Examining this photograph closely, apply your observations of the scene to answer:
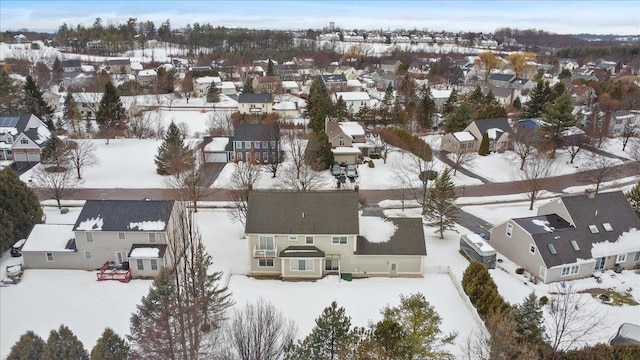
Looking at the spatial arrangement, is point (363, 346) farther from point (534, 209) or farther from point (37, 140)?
point (37, 140)

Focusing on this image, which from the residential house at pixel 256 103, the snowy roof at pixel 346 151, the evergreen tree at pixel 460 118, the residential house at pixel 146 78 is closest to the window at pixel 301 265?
the snowy roof at pixel 346 151

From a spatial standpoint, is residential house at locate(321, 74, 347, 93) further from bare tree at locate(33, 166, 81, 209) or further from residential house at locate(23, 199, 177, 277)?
residential house at locate(23, 199, 177, 277)

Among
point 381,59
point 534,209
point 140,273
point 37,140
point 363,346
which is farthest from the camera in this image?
point 381,59

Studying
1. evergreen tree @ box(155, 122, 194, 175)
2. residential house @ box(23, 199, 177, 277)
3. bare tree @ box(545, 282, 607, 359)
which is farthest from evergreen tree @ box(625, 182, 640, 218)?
evergreen tree @ box(155, 122, 194, 175)

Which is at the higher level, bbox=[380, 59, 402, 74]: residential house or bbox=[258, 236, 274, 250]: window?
bbox=[380, 59, 402, 74]: residential house


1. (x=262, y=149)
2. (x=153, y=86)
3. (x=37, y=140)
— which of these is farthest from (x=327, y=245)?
(x=153, y=86)

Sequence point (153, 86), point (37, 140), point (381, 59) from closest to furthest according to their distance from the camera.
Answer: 1. point (37, 140)
2. point (153, 86)
3. point (381, 59)

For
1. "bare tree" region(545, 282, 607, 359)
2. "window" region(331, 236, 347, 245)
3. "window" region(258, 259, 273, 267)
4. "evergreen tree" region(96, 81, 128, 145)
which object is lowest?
"bare tree" region(545, 282, 607, 359)

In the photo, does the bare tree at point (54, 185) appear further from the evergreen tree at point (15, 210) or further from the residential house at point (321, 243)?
the residential house at point (321, 243)
